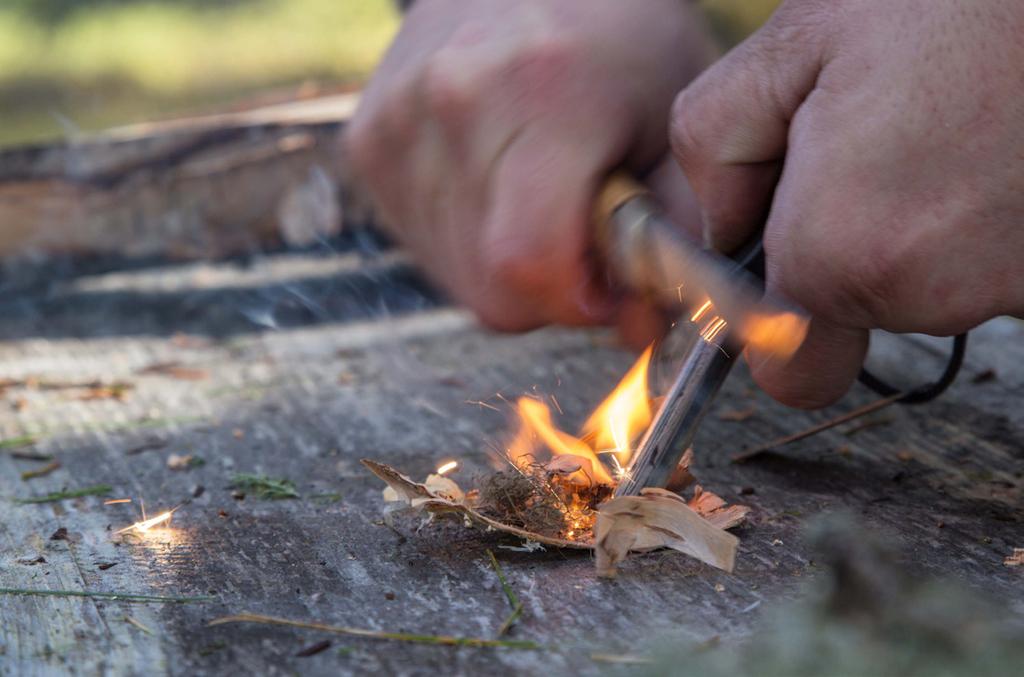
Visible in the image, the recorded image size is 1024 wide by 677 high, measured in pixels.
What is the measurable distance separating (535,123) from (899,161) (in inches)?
19.9

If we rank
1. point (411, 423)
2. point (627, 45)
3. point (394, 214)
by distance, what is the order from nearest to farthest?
point (627, 45)
point (411, 423)
point (394, 214)

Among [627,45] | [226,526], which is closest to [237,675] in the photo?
[226,526]

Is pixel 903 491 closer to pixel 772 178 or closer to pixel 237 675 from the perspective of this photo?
pixel 772 178

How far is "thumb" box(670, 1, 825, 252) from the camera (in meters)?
1.21

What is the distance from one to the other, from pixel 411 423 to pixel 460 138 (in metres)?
0.46

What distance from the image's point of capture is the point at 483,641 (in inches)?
39.6

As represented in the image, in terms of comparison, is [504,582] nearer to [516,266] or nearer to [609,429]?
[609,429]

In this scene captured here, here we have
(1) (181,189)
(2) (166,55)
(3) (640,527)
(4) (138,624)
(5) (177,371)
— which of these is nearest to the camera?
(4) (138,624)

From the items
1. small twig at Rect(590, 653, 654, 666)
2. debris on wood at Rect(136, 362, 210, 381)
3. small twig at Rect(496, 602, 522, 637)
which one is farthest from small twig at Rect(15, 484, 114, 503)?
small twig at Rect(590, 653, 654, 666)

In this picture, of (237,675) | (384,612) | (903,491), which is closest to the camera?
(237,675)

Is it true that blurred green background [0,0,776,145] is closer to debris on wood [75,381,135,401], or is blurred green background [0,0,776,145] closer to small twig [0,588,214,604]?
debris on wood [75,381,135,401]

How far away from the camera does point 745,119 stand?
125cm

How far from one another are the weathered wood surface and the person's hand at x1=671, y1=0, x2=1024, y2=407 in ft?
0.94

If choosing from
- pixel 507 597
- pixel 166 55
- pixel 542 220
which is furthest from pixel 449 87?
pixel 166 55
